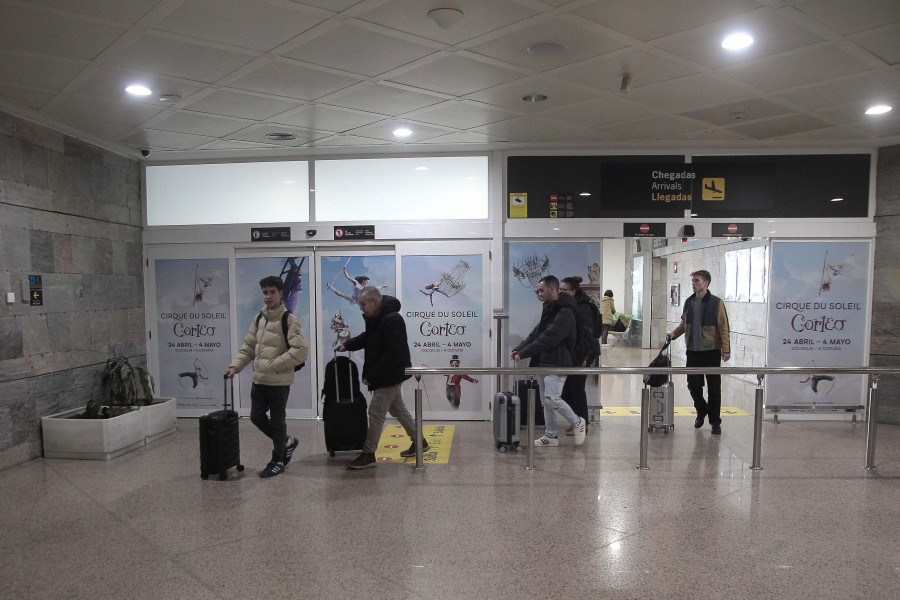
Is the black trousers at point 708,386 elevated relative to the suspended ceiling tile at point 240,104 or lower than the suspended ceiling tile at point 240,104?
lower

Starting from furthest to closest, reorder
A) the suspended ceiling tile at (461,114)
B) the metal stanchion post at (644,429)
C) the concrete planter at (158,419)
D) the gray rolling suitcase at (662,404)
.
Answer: the gray rolling suitcase at (662,404) < the concrete planter at (158,419) < the suspended ceiling tile at (461,114) < the metal stanchion post at (644,429)

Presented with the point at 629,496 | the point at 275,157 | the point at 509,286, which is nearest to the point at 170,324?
the point at 275,157

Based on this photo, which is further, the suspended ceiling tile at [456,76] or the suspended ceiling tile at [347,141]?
the suspended ceiling tile at [347,141]

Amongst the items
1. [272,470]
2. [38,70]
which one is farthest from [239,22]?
[272,470]

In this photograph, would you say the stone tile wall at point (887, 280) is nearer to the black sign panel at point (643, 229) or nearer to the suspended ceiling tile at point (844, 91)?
the suspended ceiling tile at point (844, 91)

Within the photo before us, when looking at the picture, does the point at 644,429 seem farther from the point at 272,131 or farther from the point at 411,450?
the point at 272,131

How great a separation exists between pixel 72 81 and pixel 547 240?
15.4 feet

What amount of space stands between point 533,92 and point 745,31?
1638 mm

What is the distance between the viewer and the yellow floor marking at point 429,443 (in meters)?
4.88

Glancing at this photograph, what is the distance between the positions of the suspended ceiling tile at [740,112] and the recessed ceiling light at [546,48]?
2026 millimetres

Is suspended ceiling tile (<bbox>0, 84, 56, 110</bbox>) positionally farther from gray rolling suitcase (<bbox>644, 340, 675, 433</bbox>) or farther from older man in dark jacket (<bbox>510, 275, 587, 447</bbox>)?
gray rolling suitcase (<bbox>644, 340, 675, 433</bbox>)

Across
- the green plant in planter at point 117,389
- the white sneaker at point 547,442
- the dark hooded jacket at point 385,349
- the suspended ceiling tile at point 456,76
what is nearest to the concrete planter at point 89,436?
the green plant in planter at point 117,389

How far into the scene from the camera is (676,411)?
6824 millimetres

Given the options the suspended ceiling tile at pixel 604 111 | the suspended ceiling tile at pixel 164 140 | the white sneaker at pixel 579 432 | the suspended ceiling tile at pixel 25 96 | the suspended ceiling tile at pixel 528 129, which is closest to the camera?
the suspended ceiling tile at pixel 25 96
